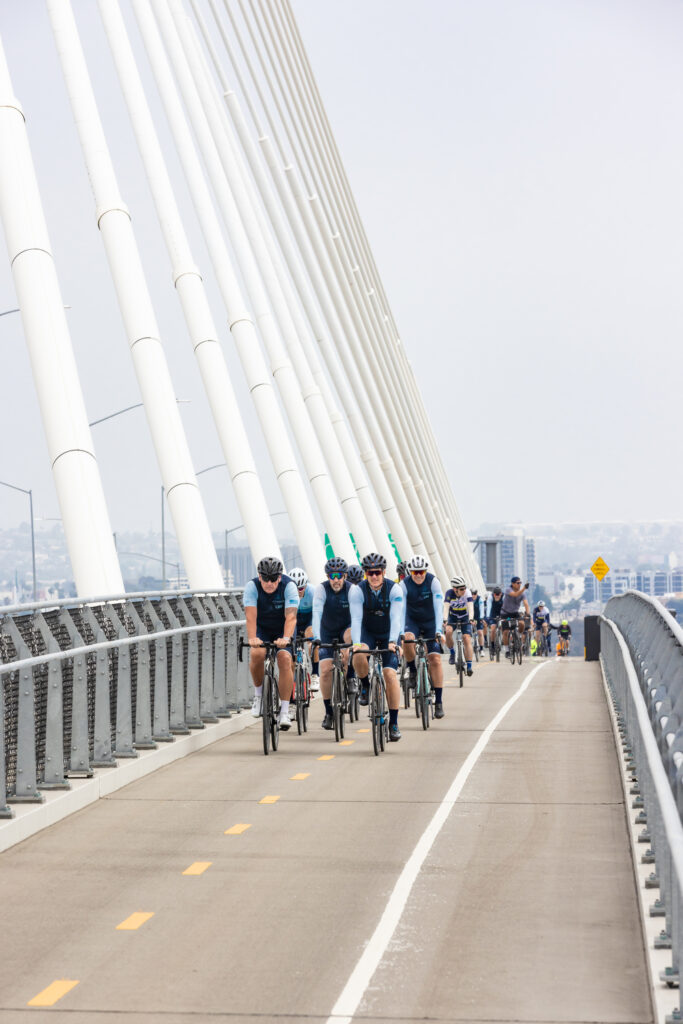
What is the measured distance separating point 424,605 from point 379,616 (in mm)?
2597

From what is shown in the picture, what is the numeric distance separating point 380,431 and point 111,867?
6143 cm

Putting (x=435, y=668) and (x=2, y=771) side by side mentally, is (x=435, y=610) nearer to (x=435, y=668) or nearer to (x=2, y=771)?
(x=435, y=668)

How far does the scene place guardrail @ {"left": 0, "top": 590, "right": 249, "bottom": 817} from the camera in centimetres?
1094

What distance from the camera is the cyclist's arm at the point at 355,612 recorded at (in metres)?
15.4

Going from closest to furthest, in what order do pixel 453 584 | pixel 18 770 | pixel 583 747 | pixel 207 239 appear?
pixel 18 770 < pixel 583 747 < pixel 453 584 < pixel 207 239

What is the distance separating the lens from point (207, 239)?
3944 cm

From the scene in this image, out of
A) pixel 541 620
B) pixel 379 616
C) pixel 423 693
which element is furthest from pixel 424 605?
pixel 541 620

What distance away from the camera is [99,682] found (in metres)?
12.9

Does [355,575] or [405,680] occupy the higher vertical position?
[355,575]

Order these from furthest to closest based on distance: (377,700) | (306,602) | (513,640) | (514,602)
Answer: (513,640) < (514,602) < (306,602) < (377,700)

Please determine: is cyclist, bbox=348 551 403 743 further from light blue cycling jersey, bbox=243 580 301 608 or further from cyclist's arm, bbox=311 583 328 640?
cyclist's arm, bbox=311 583 328 640

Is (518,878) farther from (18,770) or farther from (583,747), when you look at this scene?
(583,747)

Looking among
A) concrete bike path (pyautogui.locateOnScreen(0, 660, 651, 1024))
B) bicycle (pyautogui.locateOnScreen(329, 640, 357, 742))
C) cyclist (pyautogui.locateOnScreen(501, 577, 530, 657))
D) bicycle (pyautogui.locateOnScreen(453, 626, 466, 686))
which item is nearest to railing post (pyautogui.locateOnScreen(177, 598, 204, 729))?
bicycle (pyautogui.locateOnScreen(329, 640, 357, 742))

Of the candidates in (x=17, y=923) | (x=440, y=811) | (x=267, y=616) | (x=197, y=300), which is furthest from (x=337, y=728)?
(x=197, y=300)
